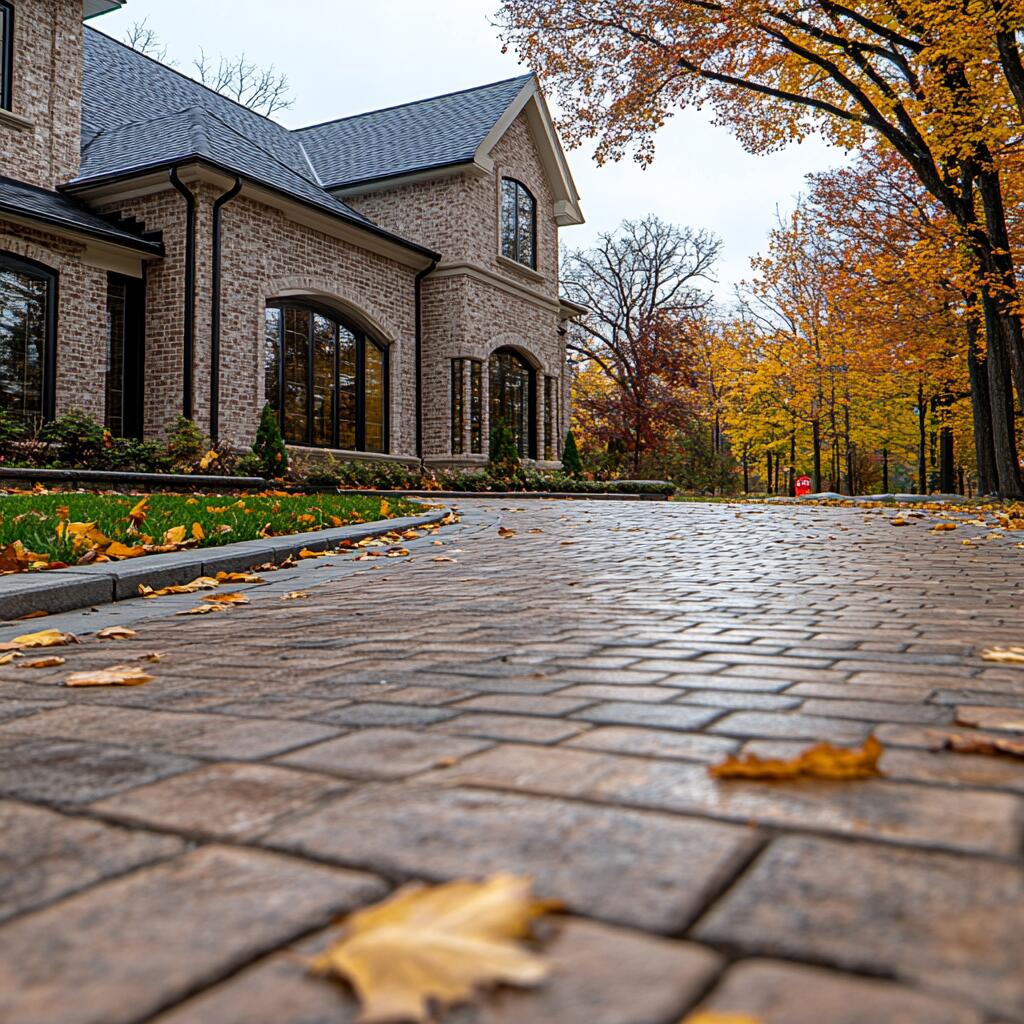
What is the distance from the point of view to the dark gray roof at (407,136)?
2098 centimetres

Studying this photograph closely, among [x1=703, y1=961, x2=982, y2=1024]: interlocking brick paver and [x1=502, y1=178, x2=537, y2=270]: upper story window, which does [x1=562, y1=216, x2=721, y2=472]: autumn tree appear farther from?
[x1=703, y1=961, x2=982, y2=1024]: interlocking brick paver

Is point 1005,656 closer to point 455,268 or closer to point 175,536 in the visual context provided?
point 175,536

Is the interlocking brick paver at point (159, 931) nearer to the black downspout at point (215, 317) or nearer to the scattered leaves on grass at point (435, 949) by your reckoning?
the scattered leaves on grass at point (435, 949)

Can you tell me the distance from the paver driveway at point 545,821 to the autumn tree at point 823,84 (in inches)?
516

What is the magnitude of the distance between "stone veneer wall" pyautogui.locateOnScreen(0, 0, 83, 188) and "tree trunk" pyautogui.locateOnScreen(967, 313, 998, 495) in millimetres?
18286

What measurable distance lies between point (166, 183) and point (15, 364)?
3948mm

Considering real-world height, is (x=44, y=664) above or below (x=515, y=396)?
below

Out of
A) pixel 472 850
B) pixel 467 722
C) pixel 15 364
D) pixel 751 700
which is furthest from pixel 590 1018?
pixel 15 364

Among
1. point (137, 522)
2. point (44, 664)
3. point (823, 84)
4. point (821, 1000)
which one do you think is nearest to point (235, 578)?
point (137, 522)

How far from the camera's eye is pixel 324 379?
719 inches

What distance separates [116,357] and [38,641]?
13.3 meters

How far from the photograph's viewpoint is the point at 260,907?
1.11 metres

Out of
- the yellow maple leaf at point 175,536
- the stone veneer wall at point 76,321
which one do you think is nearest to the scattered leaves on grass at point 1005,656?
the yellow maple leaf at point 175,536

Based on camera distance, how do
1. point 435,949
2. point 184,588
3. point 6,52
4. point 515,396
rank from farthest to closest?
point 515,396 → point 6,52 → point 184,588 → point 435,949
